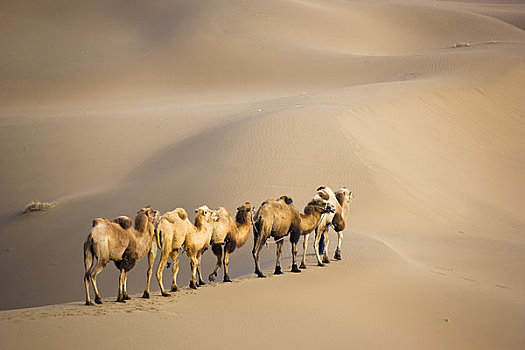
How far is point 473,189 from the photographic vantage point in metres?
24.9

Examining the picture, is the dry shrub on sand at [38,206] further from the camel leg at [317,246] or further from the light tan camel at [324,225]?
the camel leg at [317,246]

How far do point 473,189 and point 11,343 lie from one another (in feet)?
63.5

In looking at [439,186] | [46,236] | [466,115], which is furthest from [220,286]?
[466,115]

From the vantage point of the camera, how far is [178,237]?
11.3m

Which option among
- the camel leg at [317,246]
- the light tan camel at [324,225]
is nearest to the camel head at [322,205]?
the light tan camel at [324,225]

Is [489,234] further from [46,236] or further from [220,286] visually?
[46,236]

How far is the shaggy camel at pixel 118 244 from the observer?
1035 centimetres

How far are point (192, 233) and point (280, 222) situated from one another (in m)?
1.82

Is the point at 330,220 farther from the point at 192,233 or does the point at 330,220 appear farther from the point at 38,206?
the point at 38,206

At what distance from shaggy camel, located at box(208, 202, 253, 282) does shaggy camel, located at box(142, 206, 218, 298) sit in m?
0.27

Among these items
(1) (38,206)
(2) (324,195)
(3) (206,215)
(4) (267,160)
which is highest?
(4) (267,160)

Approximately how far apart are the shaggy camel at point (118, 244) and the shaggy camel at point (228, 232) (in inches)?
51.6

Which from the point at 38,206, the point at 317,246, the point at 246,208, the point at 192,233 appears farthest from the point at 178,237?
the point at 38,206

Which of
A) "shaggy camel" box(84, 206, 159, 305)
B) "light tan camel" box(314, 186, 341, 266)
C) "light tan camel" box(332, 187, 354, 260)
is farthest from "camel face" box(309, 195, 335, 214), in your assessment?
"shaggy camel" box(84, 206, 159, 305)
